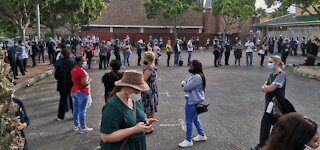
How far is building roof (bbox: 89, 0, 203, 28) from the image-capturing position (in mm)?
50406

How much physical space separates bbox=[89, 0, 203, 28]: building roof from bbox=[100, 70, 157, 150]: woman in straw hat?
1851 inches

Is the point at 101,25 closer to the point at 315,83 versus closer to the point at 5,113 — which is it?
the point at 315,83

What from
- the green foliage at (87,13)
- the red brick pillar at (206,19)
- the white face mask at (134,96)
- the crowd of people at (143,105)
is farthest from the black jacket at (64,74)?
the red brick pillar at (206,19)

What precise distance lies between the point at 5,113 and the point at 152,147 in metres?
3.69

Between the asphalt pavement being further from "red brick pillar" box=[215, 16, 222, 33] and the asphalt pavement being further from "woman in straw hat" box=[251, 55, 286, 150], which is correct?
"red brick pillar" box=[215, 16, 222, 33]

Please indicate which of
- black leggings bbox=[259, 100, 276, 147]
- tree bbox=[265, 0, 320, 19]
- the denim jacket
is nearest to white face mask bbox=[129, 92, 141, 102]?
the denim jacket

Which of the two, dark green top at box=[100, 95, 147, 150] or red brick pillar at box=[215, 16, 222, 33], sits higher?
red brick pillar at box=[215, 16, 222, 33]

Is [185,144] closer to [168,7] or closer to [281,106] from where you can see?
[281,106]

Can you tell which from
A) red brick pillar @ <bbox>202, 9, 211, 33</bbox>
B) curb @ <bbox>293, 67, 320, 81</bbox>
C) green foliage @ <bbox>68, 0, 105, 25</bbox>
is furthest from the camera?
red brick pillar @ <bbox>202, 9, 211, 33</bbox>

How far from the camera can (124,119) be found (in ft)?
11.1

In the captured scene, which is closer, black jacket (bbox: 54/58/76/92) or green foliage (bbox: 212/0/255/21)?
black jacket (bbox: 54/58/76/92)

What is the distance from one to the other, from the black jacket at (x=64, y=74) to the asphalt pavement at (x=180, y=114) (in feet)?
2.97

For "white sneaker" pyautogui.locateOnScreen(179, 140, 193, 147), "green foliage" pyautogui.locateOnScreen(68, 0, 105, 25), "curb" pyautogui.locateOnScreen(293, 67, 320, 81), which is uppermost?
"green foliage" pyautogui.locateOnScreen(68, 0, 105, 25)

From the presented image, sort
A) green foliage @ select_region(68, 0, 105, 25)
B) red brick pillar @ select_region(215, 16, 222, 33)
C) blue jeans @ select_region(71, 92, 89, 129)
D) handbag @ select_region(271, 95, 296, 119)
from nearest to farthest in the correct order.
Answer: handbag @ select_region(271, 95, 296, 119) < blue jeans @ select_region(71, 92, 89, 129) < green foliage @ select_region(68, 0, 105, 25) < red brick pillar @ select_region(215, 16, 222, 33)
